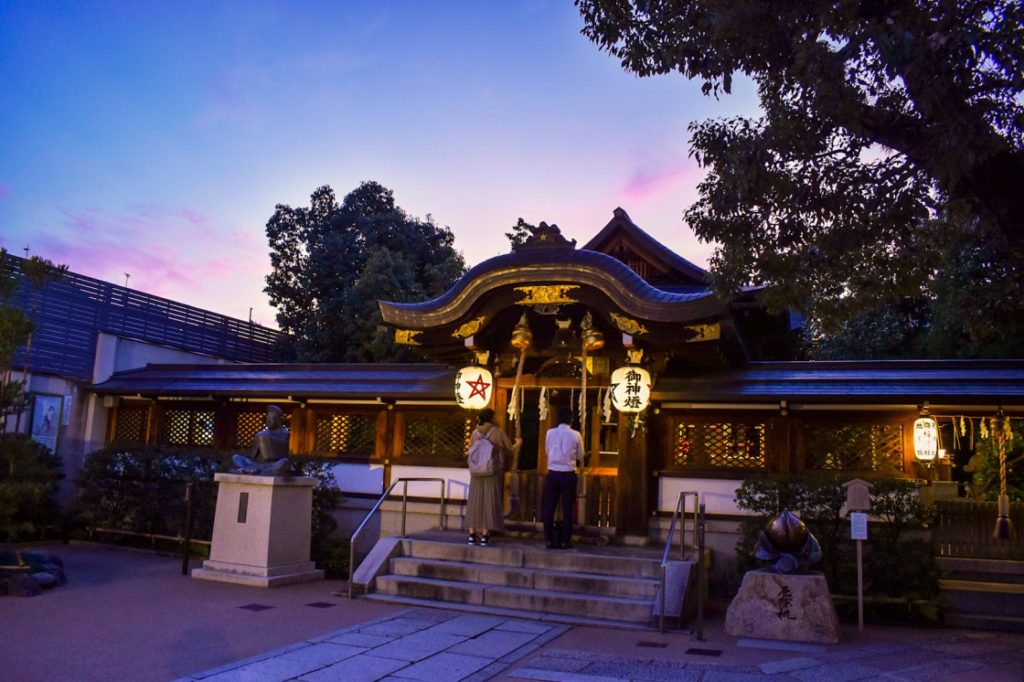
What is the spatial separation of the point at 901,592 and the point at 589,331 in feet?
17.0

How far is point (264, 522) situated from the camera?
10.5 m

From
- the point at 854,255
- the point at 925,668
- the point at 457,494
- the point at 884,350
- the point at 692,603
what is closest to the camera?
the point at 925,668

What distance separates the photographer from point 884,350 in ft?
73.9

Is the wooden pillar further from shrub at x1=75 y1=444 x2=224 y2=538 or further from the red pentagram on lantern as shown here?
shrub at x1=75 y1=444 x2=224 y2=538

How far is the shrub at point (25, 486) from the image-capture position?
10805 millimetres

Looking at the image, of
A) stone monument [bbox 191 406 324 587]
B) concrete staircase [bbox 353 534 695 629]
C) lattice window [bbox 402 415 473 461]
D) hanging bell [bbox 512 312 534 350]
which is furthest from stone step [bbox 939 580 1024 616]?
stone monument [bbox 191 406 324 587]

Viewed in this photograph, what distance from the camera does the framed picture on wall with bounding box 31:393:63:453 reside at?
15555 mm

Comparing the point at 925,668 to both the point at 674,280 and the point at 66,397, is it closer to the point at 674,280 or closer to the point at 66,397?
the point at 674,280

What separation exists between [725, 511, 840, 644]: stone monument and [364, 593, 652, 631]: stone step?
1067 millimetres

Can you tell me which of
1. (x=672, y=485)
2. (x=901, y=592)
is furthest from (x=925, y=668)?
(x=672, y=485)

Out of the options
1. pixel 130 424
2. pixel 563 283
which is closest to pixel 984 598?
pixel 563 283

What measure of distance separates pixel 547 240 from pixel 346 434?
5.45 m

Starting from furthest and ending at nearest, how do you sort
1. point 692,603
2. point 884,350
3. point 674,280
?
point 884,350
point 674,280
point 692,603

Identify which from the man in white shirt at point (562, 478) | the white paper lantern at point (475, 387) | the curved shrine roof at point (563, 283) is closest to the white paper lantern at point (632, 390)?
the curved shrine roof at point (563, 283)
